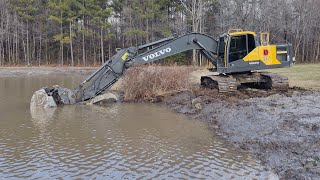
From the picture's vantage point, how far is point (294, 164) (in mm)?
6332

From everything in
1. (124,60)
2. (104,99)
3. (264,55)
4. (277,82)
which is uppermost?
(264,55)

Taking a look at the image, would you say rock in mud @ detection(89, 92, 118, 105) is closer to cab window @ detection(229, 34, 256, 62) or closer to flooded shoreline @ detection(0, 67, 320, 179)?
flooded shoreline @ detection(0, 67, 320, 179)

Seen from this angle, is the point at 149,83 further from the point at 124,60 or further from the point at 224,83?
the point at 224,83

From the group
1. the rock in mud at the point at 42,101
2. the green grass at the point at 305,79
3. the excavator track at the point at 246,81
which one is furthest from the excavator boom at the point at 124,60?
the green grass at the point at 305,79

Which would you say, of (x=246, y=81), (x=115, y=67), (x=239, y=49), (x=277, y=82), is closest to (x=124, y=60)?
(x=115, y=67)

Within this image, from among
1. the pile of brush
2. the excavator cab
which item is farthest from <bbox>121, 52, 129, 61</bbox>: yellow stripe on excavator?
the excavator cab

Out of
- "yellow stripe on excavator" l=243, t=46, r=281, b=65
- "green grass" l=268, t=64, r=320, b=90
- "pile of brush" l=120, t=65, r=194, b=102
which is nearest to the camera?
"yellow stripe on excavator" l=243, t=46, r=281, b=65

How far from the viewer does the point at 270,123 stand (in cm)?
925

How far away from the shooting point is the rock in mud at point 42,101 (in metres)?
13.6

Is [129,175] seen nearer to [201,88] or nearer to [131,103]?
[131,103]

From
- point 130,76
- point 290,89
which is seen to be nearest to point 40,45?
point 130,76

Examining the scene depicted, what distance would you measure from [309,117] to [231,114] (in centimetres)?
225

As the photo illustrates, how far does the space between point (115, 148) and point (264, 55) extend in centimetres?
935

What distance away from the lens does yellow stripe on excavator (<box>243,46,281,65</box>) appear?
15.0 metres
